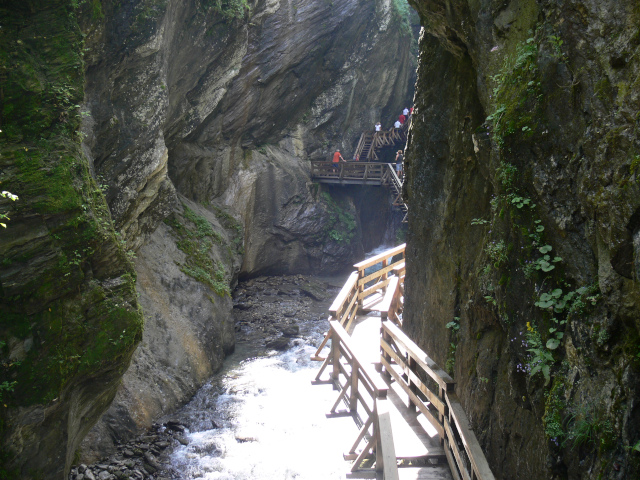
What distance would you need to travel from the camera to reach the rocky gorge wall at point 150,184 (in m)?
5.66

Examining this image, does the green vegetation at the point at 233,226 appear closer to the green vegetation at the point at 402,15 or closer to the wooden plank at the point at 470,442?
the wooden plank at the point at 470,442

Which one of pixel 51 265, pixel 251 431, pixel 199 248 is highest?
pixel 51 265

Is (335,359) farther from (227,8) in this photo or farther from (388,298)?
(227,8)

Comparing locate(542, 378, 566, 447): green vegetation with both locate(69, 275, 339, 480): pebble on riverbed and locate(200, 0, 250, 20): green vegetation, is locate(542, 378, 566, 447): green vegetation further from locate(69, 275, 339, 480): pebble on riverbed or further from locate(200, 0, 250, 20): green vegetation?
locate(200, 0, 250, 20): green vegetation

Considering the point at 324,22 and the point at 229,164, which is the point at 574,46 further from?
the point at 324,22

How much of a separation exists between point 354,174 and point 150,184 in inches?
515

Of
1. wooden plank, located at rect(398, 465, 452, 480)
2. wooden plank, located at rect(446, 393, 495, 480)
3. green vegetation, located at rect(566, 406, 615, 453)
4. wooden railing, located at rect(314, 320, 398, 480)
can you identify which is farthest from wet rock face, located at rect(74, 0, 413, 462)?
green vegetation, located at rect(566, 406, 615, 453)

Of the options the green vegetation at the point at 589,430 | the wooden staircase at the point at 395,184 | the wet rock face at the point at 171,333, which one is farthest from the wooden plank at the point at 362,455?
the wooden staircase at the point at 395,184

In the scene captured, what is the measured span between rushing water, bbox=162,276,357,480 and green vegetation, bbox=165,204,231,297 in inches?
92.0

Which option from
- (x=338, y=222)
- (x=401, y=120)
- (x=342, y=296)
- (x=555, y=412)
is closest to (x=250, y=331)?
(x=342, y=296)

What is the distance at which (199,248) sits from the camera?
1368cm

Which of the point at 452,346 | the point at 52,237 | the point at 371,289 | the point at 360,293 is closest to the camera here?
the point at 52,237

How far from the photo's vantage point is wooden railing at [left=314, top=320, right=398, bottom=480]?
4.33 metres

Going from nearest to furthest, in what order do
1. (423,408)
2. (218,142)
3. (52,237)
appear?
(423,408) → (52,237) → (218,142)
